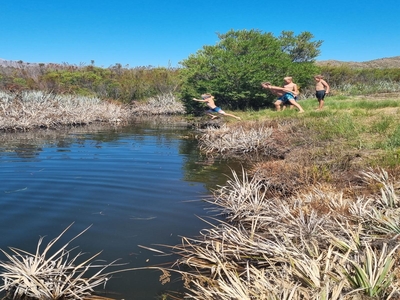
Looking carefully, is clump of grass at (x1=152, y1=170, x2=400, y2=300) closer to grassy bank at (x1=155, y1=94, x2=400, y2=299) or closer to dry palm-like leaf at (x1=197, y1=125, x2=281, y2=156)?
grassy bank at (x1=155, y1=94, x2=400, y2=299)

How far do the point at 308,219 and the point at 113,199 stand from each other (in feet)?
14.1

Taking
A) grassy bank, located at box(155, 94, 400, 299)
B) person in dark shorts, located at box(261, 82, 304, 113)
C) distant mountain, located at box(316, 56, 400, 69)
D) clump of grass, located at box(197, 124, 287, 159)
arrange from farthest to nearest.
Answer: distant mountain, located at box(316, 56, 400, 69) < person in dark shorts, located at box(261, 82, 304, 113) < clump of grass, located at box(197, 124, 287, 159) < grassy bank, located at box(155, 94, 400, 299)

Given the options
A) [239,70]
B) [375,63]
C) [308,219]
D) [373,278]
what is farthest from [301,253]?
[375,63]

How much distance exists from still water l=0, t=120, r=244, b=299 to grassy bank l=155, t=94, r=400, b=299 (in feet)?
1.88

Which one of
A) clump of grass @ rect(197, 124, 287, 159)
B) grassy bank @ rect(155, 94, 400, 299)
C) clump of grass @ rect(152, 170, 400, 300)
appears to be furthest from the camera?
clump of grass @ rect(197, 124, 287, 159)

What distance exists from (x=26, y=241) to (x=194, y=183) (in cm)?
465

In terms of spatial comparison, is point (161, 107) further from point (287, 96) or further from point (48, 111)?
point (287, 96)

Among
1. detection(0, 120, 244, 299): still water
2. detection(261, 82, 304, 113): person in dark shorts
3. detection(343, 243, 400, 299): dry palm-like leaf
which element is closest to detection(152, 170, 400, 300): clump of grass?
detection(343, 243, 400, 299): dry palm-like leaf

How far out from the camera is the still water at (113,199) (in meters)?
5.38

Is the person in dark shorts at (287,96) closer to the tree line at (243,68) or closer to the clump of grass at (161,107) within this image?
the tree line at (243,68)

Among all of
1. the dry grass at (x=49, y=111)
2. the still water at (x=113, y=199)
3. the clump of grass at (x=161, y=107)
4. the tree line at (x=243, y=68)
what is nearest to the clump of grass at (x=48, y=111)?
the dry grass at (x=49, y=111)

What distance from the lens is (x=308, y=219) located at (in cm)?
519

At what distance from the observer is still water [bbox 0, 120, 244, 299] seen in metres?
5.38

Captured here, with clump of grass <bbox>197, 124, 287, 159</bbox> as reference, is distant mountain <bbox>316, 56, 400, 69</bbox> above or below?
above
